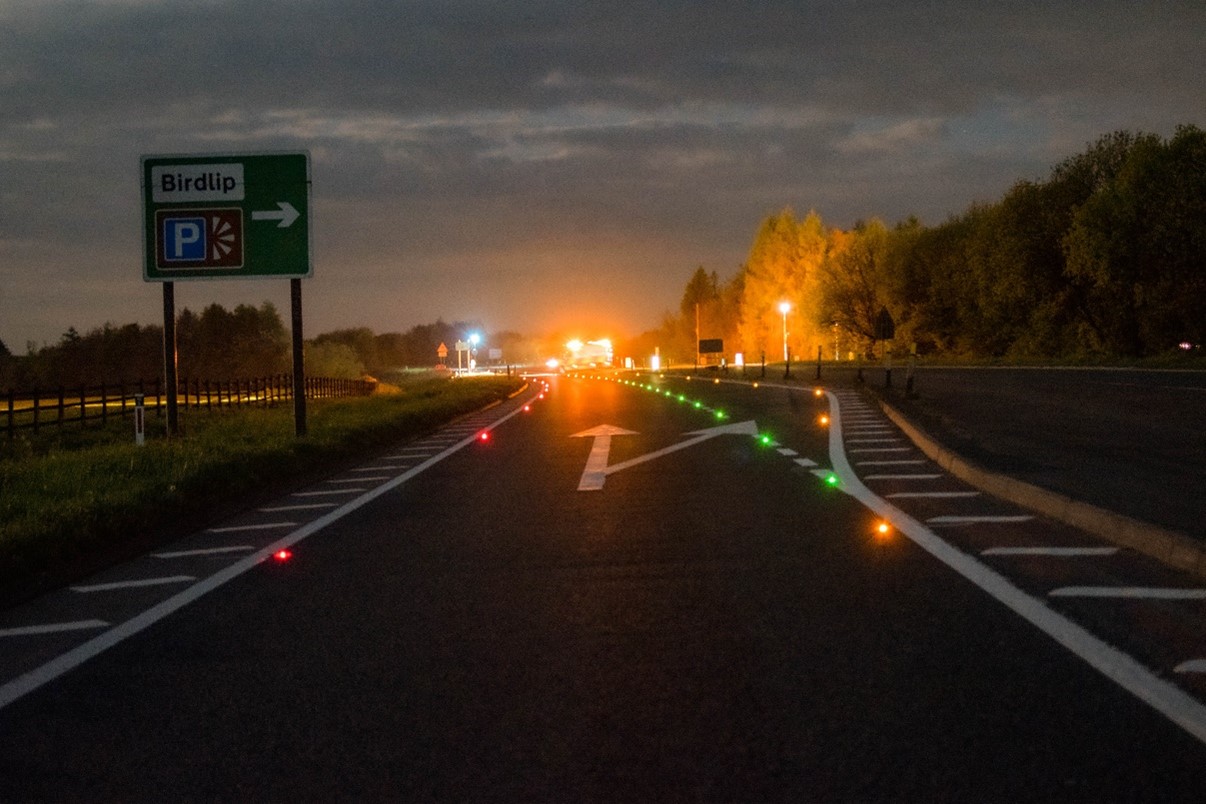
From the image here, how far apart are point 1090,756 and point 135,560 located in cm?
849

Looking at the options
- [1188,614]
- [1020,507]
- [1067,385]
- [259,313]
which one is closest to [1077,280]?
[1067,385]

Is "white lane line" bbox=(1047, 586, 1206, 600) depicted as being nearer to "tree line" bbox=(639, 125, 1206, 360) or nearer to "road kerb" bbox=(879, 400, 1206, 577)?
"road kerb" bbox=(879, 400, 1206, 577)

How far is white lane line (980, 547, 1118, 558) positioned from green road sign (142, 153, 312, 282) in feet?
52.9

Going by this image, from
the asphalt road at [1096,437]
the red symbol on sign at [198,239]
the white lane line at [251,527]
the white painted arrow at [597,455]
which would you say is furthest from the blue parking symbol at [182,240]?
the asphalt road at [1096,437]

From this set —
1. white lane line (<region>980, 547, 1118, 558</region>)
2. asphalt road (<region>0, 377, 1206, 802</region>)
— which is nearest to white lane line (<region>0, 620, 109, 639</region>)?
asphalt road (<region>0, 377, 1206, 802</region>)

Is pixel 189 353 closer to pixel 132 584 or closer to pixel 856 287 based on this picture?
pixel 856 287

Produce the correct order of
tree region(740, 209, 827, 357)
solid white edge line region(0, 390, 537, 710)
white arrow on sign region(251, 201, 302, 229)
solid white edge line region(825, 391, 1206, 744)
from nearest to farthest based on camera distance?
solid white edge line region(825, 391, 1206, 744)
solid white edge line region(0, 390, 537, 710)
white arrow on sign region(251, 201, 302, 229)
tree region(740, 209, 827, 357)

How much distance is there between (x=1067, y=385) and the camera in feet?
123

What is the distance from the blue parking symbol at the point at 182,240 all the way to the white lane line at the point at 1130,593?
18.0m

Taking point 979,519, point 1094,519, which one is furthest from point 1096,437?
point 1094,519

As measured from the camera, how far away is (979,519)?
11477 mm

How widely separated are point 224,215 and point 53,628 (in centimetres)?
1587

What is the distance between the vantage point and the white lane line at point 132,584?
9.59 m

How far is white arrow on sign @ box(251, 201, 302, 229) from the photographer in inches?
904
